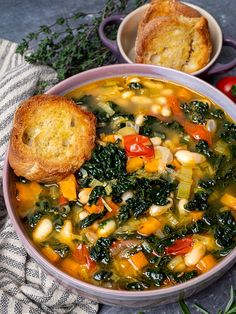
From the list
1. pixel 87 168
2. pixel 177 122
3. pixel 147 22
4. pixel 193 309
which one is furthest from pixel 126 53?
pixel 193 309

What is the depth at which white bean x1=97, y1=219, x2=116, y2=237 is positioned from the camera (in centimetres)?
285

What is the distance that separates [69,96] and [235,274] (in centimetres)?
132

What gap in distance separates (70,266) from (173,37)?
1.66 m

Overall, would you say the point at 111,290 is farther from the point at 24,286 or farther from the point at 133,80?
the point at 133,80

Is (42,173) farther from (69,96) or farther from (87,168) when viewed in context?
(69,96)

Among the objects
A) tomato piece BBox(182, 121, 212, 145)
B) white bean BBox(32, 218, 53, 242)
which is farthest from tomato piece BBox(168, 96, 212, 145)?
white bean BBox(32, 218, 53, 242)

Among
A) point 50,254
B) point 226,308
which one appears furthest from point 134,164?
point 226,308

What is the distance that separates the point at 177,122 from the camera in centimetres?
325

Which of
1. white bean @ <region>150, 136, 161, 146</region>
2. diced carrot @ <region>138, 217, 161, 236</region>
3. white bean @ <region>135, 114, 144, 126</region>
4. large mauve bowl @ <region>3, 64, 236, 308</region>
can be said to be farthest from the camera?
white bean @ <region>135, 114, 144, 126</region>

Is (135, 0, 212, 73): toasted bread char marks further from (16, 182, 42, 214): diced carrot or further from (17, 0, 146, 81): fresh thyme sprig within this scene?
(16, 182, 42, 214): diced carrot

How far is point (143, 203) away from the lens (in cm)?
291

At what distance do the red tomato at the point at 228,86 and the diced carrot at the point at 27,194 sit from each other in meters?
1.42

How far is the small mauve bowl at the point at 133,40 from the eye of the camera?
3.74m

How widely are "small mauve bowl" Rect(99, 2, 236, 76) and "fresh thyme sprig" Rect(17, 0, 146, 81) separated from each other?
0.13 metres
